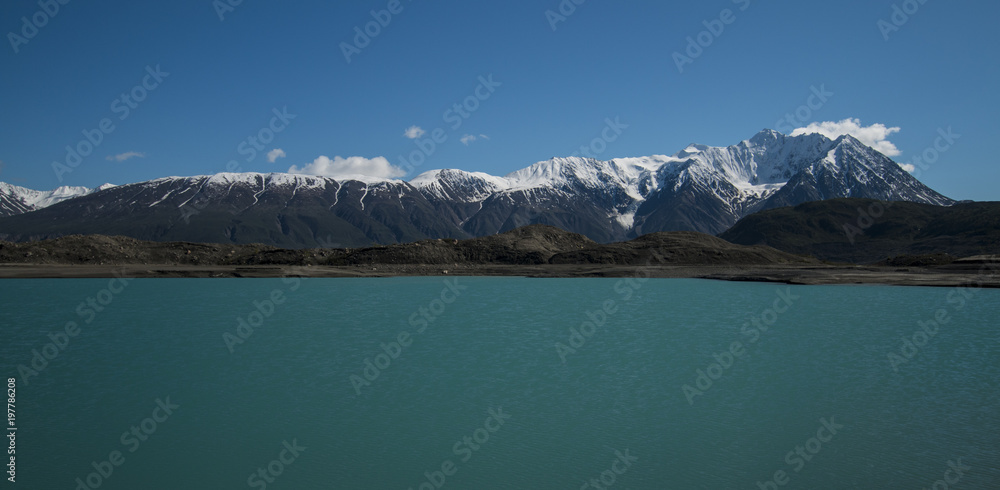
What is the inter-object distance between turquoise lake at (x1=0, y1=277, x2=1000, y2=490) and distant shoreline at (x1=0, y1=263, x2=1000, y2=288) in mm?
40783

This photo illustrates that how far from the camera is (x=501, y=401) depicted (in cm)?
1881

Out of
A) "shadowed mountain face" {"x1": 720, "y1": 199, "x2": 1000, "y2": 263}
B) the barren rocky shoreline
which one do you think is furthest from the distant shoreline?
"shadowed mountain face" {"x1": 720, "y1": 199, "x2": 1000, "y2": 263}

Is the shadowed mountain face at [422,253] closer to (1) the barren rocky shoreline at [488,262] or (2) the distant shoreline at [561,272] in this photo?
(1) the barren rocky shoreline at [488,262]

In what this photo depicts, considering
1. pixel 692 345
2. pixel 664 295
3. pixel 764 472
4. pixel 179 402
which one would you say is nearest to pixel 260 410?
pixel 179 402

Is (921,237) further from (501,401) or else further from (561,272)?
(501,401)

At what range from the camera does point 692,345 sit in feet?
94.1

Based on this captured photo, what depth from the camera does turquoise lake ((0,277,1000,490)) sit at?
13391 millimetres

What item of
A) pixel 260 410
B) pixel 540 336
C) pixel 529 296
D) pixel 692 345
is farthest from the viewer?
pixel 529 296

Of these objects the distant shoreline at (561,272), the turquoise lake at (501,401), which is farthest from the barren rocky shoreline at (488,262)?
the turquoise lake at (501,401)

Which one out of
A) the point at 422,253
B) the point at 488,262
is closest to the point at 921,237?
the point at 488,262

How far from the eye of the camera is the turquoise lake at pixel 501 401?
13.4m

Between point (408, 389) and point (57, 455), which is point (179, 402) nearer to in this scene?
point (57, 455)

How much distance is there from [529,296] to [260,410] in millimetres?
39296

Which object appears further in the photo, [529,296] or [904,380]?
[529,296]
